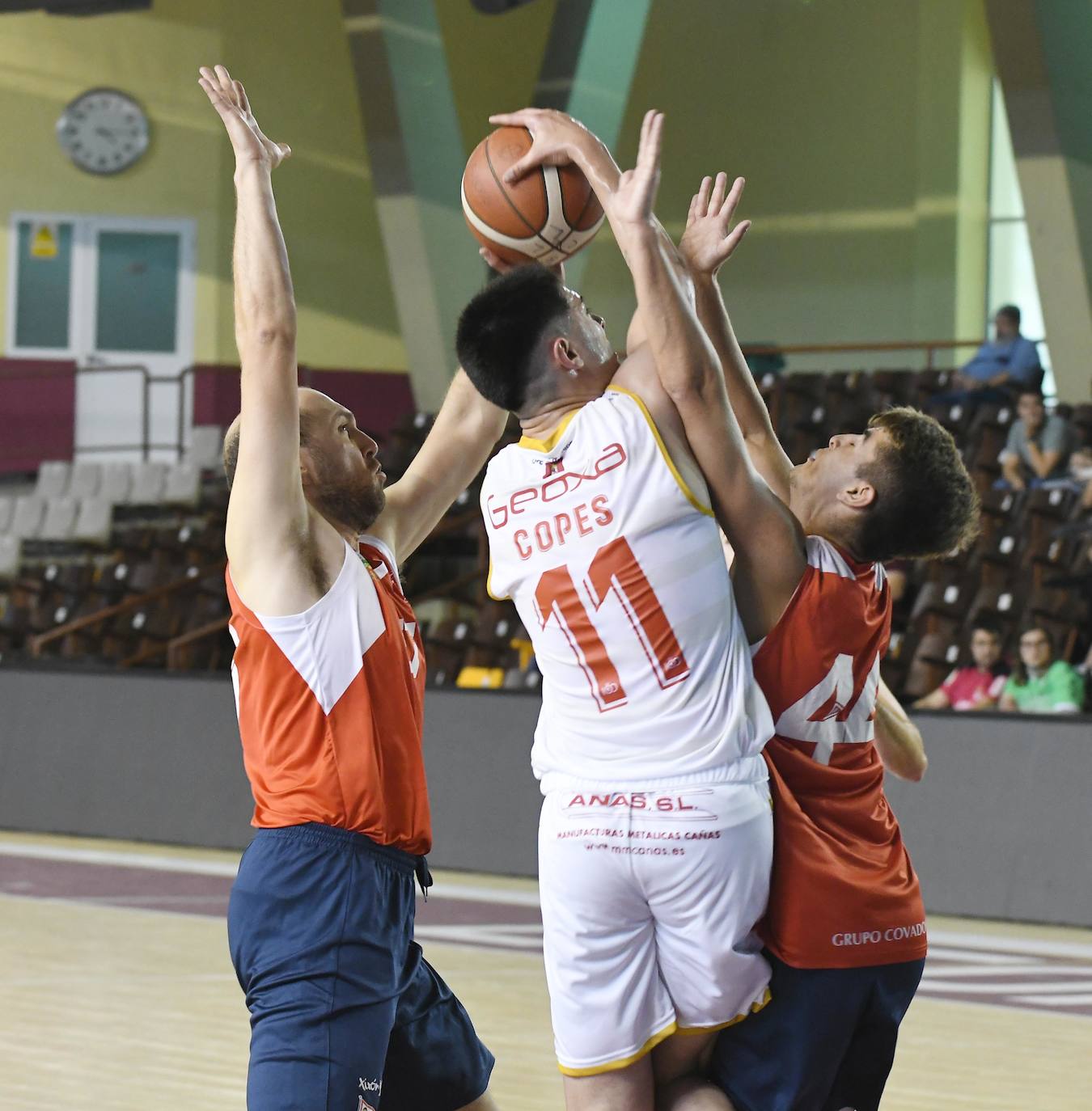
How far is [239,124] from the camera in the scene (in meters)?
3.07

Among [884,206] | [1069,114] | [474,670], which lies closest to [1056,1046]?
[474,670]

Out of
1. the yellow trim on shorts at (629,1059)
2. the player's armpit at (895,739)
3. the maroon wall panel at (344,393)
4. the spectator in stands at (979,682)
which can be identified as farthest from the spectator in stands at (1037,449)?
the yellow trim on shorts at (629,1059)

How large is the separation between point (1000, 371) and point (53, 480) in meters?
9.52

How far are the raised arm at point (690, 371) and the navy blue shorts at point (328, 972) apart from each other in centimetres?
81

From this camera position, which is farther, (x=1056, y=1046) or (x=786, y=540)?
(x=1056, y=1046)

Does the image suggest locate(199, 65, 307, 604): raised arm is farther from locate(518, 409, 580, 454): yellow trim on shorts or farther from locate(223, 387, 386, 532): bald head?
locate(518, 409, 580, 454): yellow trim on shorts

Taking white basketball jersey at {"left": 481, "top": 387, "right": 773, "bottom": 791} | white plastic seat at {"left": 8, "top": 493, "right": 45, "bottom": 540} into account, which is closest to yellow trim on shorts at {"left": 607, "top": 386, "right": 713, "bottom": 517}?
white basketball jersey at {"left": 481, "top": 387, "right": 773, "bottom": 791}

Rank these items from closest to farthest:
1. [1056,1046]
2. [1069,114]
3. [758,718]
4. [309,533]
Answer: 1. [758,718]
2. [309,533]
3. [1056,1046]
4. [1069,114]

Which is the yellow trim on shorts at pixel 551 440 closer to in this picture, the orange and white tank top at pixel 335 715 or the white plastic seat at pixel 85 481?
the orange and white tank top at pixel 335 715

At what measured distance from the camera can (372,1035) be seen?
290 centimetres

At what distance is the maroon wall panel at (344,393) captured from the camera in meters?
19.3

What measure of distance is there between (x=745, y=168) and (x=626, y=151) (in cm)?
126

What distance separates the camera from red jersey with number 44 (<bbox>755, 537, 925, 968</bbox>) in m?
2.84

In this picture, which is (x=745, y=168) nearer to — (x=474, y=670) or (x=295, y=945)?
(x=474, y=670)
